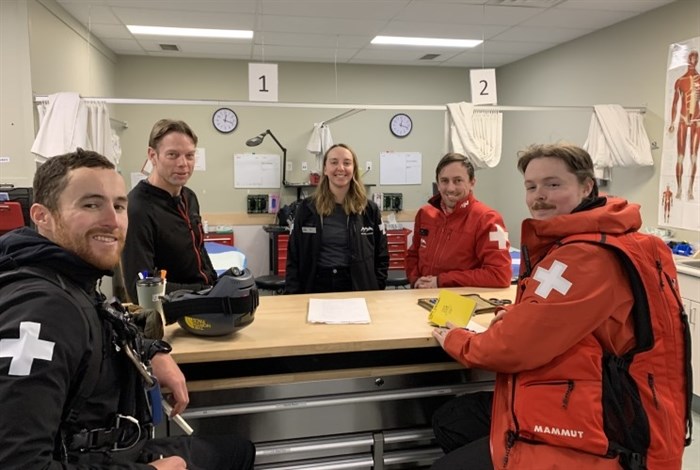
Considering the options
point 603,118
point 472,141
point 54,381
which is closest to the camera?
point 54,381

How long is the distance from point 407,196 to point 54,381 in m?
6.14

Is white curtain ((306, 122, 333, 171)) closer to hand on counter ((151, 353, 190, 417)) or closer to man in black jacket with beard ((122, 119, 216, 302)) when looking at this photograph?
man in black jacket with beard ((122, 119, 216, 302))

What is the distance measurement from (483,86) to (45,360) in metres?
3.45

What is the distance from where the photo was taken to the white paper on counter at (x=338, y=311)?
1.88 meters

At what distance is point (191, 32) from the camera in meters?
4.99

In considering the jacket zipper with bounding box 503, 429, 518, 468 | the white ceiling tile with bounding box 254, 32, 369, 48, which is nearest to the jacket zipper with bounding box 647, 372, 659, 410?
the jacket zipper with bounding box 503, 429, 518, 468

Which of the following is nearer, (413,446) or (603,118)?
(413,446)

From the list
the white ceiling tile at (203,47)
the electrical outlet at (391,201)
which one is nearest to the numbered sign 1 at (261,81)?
the white ceiling tile at (203,47)

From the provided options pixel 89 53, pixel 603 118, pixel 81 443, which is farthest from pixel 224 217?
pixel 81 443

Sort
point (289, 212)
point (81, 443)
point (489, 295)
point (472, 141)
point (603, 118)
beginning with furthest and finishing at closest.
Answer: point (289, 212) → point (603, 118) → point (472, 141) → point (489, 295) → point (81, 443)

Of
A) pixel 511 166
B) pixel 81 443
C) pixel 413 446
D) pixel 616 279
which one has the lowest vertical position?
pixel 413 446

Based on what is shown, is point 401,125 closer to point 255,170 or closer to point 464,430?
point 255,170

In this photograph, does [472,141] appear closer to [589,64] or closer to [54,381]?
[589,64]

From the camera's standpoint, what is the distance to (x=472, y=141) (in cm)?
373
